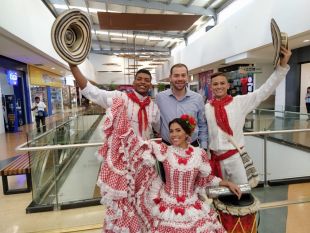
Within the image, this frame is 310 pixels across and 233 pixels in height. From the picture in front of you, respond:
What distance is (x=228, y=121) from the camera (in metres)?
1.87

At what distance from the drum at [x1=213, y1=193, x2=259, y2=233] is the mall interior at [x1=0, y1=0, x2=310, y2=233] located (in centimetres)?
43

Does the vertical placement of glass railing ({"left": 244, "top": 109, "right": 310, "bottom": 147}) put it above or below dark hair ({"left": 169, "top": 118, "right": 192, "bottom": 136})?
below

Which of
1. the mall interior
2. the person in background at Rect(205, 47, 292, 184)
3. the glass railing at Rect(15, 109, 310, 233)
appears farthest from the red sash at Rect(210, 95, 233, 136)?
the glass railing at Rect(15, 109, 310, 233)

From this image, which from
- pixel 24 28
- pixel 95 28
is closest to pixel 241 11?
pixel 24 28

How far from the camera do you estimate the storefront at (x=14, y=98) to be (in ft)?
31.3

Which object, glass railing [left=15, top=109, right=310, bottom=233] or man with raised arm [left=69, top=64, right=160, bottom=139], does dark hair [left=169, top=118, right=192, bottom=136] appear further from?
glass railing [left=15, top=109, right=310, bottom=233]

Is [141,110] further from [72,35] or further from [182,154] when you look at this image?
[72,35]

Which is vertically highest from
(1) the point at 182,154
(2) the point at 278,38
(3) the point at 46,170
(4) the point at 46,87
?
(4) the point at 46,87

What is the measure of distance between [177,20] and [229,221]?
368 inches

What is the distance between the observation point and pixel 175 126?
5.18 ft

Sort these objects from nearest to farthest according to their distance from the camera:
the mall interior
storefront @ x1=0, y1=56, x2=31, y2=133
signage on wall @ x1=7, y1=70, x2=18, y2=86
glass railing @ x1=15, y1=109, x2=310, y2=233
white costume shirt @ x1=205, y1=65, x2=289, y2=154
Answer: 1. white costume shirt @ x1=205, y1=65, x2=289, y2=154
2. the mall interior
3. glass railing @ x1=15, y1=109, x2=310, y2=233
4. storefront @ x1=0, y1=56, x2=31, y2=133
5. signage on wall @ x1=7, y1=70, x2=18, y2=86

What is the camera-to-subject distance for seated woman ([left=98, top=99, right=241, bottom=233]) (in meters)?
1.45

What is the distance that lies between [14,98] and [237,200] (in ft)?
33.7

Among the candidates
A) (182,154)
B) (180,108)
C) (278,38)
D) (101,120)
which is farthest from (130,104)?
(101,120)
